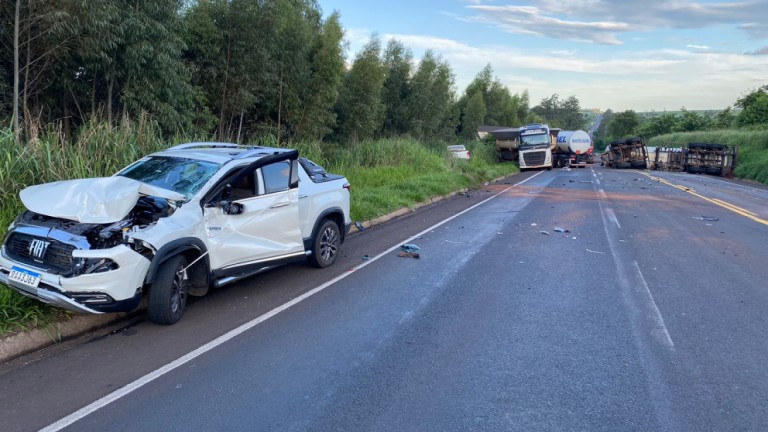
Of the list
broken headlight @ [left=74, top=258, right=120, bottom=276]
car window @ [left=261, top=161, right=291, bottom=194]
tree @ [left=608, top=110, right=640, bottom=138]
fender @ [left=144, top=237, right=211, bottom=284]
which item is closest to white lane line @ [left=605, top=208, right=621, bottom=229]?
car window @ [left=261, top=161, right=291, bottom=194]

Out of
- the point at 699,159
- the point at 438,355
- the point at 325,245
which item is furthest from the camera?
the point at 699,159

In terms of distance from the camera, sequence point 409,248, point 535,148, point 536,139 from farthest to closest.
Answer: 1. point 536,139
2. point 535,148
3. point 409,248

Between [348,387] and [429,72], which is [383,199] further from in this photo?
[429,72]

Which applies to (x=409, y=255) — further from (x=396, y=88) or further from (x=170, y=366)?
(x=396, y=88)

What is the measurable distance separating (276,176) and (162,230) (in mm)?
2032

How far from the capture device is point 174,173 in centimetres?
686

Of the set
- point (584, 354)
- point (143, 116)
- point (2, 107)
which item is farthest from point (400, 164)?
point (584, 354)

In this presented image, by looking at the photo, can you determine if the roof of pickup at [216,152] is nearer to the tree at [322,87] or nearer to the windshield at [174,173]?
the windshield at [174,173]

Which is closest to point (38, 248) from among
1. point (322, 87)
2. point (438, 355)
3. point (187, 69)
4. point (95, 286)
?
point (95, 286)

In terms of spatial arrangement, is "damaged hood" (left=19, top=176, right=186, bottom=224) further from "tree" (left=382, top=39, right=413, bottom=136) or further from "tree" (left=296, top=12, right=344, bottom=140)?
"tree" (left=382, top=39, right=413, bottom=136)

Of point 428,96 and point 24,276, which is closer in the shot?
point 24,276

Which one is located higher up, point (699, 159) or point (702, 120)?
point (702, 120)

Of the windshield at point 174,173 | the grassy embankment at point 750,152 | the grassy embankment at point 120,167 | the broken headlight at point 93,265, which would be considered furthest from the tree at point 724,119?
the broken headlight at point 93,265

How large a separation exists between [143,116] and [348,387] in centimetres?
818
